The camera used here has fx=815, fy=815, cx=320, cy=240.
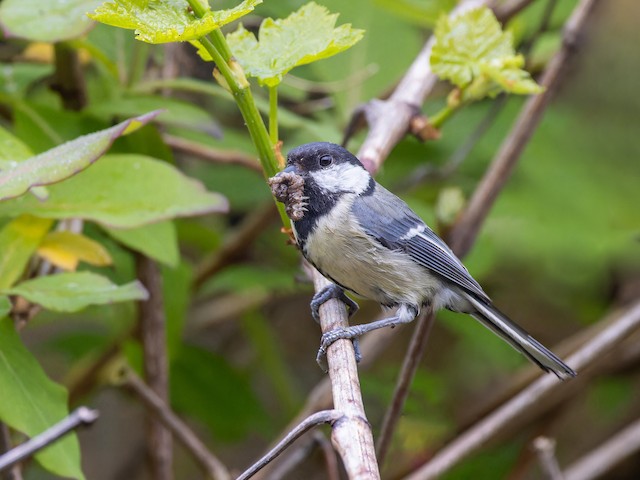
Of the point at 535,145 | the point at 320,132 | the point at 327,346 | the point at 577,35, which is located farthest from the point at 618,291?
the point at 327,346

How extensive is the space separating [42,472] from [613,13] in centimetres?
289

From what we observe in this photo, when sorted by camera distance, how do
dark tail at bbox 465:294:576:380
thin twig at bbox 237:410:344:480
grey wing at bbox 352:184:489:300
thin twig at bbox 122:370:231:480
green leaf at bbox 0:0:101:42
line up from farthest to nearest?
thin twig at bbox 122:370:231:480
grey wing at bbox 352:184:489:300
dark tail at bbox 465:294:576:380
green leaf at bbox 0:0:101:42
thin twig at bbox 237:410:344:480

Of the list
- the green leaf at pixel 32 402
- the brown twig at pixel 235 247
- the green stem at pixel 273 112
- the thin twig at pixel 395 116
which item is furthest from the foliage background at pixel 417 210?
the green leaf at pixel 32 402

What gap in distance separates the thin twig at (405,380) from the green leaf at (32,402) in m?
0.65

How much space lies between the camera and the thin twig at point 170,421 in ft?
6.10

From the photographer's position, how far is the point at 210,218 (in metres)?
2.81

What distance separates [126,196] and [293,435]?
2.46 feet

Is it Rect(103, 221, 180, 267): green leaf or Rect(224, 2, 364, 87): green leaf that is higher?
Rect(224, 2, 364, 87): green leaf

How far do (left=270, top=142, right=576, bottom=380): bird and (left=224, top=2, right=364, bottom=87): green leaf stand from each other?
0.27 metres

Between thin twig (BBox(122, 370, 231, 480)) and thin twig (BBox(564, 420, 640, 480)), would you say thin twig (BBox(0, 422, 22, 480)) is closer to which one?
thin twig (BBox(122, 370, 231, 480))

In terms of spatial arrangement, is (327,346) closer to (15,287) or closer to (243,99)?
(243,99)

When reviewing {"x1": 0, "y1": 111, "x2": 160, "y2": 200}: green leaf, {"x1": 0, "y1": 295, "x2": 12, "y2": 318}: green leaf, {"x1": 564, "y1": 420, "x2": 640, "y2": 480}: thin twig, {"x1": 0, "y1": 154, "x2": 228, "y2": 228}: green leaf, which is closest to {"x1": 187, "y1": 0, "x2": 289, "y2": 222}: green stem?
{"x1": 0, "y1": 111, "x2": 160, "y2": 200}: green leaf

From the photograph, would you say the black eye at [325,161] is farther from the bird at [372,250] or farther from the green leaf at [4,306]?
the green leaf at [4,306]

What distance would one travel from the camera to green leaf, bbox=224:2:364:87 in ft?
4.12
